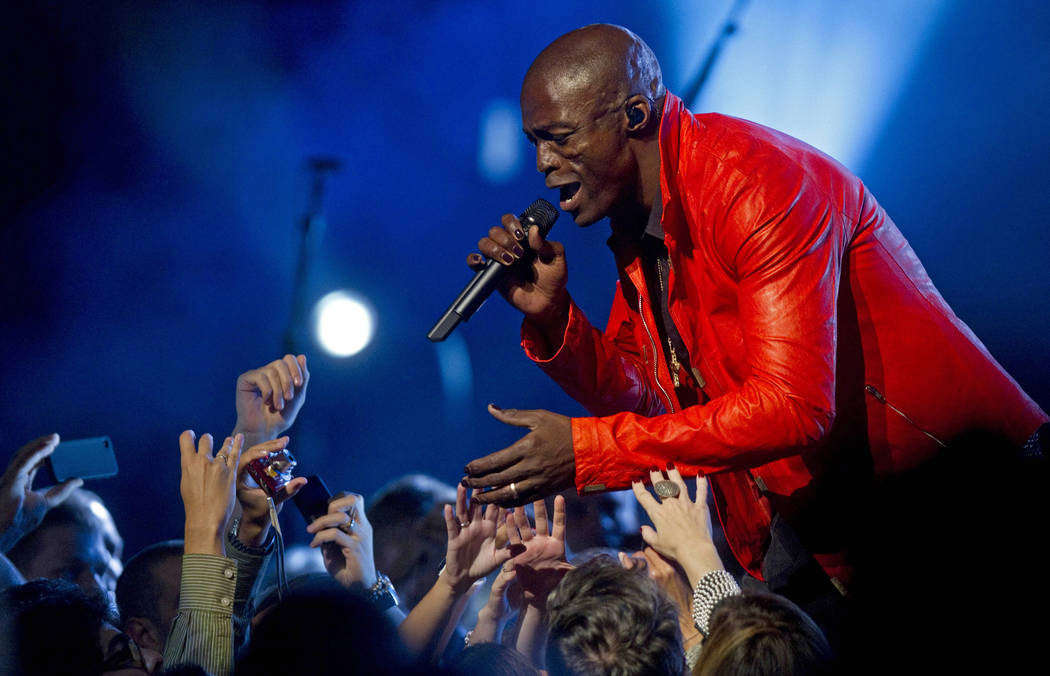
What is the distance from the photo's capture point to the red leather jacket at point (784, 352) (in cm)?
157

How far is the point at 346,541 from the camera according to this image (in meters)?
2.05

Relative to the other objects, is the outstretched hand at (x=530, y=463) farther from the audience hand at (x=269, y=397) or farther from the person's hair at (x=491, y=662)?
the audience hand at (x=269, y=397)

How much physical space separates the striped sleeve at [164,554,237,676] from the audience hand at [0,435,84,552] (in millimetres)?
1278

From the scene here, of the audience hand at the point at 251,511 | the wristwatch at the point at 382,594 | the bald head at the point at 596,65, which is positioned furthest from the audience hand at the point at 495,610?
the bald head at the point at 596,65

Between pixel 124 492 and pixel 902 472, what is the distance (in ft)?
13.9

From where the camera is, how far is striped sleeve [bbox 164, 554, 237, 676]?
1.68 metres

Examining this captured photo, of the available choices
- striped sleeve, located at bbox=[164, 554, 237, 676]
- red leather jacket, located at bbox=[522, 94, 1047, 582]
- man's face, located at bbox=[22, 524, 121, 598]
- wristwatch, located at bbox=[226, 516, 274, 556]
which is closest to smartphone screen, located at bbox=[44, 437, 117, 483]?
man's face, located at bbox=[22, 524, 121, 598]

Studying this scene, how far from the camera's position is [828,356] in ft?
5.13

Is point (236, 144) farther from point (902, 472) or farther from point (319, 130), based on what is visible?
point (902, 472)

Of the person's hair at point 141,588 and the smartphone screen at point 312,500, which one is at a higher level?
the smartphone screen at point 312,500

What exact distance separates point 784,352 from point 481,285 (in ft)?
2.38

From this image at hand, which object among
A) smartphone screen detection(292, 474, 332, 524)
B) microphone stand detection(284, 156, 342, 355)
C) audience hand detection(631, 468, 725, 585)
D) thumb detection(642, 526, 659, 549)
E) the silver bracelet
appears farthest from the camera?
microphone stand detection(284, 156, 342, 355)

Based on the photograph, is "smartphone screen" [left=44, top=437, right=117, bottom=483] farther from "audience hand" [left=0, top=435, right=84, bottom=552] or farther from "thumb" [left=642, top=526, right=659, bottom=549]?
"thumb" [left=642, top=526, right=659, bottom=549]

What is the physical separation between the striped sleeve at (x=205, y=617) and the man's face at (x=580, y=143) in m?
1.21
